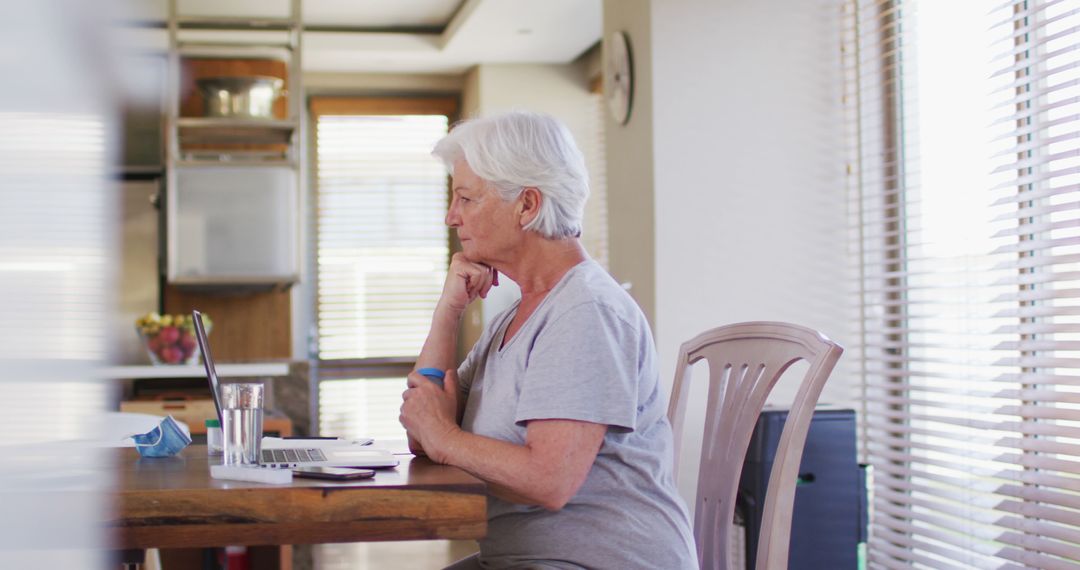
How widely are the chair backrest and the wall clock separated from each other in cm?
198

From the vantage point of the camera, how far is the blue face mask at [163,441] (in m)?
1.76

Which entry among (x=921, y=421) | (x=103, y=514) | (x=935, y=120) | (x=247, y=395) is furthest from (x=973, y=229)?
(x=103, y=514)

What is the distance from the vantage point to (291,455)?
179cm

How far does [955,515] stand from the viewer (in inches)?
115

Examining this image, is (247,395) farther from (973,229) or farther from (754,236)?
(754,236)

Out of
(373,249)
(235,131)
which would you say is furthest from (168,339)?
(373,249)

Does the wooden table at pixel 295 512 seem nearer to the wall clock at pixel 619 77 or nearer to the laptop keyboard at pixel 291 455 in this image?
the laptop keyboard at pixel 291 455

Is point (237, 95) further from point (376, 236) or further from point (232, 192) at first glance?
point (376, 236)

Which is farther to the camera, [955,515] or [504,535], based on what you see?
[955,515]

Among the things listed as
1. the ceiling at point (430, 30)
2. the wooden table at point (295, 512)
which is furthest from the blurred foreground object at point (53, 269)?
the ceiling at point (430, 30)

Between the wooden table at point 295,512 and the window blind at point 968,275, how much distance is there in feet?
5.69

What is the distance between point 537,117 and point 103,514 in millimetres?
1597

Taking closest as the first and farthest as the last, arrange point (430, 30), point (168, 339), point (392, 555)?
point (168, 339) → point (392, 555) → point (430, 30)

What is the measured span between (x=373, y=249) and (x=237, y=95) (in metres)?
2.04
